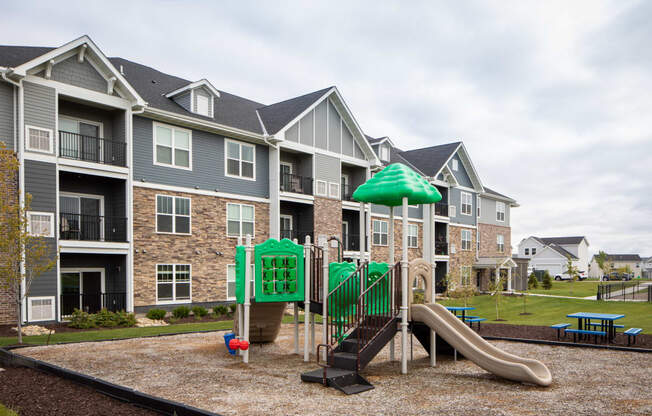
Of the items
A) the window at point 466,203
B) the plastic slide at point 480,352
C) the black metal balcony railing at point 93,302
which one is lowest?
the black metal balcony railing at point 93,302

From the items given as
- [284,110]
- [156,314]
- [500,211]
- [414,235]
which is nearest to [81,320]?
[156,314]

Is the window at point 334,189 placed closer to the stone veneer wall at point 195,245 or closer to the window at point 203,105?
the stone veneer wall at point 195,245

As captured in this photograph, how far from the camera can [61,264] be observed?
20281mm

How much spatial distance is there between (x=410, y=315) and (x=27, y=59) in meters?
17.5

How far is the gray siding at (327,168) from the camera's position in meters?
29.0

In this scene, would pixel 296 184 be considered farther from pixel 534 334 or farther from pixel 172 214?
pixel 534 334

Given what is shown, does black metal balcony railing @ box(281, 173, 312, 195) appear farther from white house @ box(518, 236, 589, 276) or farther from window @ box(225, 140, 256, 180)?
white house @ box(518, 236, 589, 276)

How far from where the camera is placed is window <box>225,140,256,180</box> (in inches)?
1007

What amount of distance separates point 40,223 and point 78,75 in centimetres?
619

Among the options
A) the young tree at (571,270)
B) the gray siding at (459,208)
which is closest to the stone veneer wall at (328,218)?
the gray siding at (459,208)

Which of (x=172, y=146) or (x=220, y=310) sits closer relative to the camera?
(x=220, y=310)

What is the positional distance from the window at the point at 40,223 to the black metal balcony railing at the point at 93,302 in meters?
2.75

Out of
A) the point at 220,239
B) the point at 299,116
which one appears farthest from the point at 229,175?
the point at 299,116

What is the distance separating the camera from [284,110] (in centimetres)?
2930
